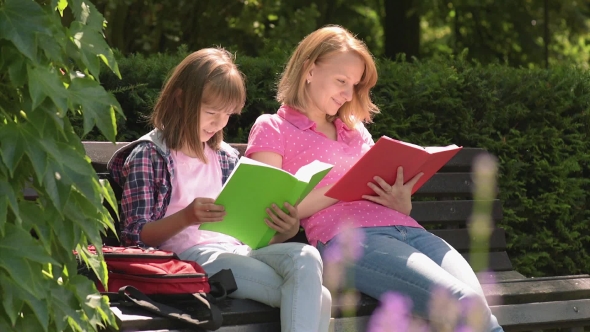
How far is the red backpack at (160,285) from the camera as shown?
2.91 m

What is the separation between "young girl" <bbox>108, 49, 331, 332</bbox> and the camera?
3244 millimetres

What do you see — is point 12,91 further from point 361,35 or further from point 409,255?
point 361,35

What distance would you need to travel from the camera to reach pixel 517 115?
17.9 ft

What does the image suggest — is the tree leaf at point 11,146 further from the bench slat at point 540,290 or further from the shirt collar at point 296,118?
the bench slat at point 540,290

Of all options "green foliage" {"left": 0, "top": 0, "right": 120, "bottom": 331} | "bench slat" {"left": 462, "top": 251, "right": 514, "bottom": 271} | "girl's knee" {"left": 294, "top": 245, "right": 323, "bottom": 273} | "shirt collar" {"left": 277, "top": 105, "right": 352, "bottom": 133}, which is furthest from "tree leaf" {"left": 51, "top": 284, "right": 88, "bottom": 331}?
"bench slat" {"left": 462, "top": 251, "right": 514, "bottom": 271}

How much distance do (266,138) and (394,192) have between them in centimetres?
55

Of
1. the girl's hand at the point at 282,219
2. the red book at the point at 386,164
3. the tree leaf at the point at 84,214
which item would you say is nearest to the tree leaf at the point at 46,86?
the tree leaf at the point at 84,214

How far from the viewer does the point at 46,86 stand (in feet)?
6.73

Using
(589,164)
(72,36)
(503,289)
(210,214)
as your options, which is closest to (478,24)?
(589,164)

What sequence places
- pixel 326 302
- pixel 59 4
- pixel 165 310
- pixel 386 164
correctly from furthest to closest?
pixel 386 164
pixel 326 302
pixel 165 310
pixel 59 4

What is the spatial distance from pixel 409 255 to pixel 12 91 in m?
1.84

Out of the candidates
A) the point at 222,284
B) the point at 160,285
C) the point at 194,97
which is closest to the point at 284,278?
the point at 222,284

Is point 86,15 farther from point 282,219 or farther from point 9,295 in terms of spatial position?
point 282,219

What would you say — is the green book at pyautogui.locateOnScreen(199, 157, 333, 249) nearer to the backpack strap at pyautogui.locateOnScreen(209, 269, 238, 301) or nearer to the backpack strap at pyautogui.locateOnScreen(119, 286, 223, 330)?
the backpack strap at pyautogui.locateOnScreen(209, 269, 238, 301)
